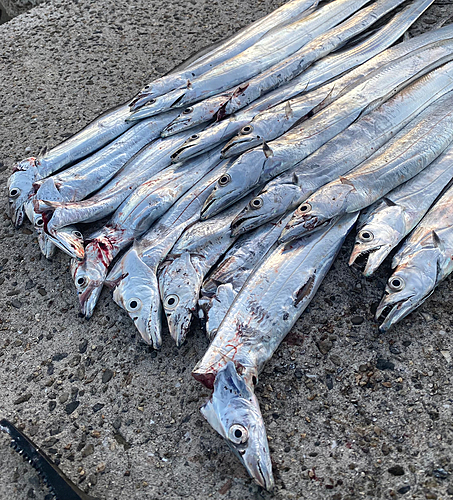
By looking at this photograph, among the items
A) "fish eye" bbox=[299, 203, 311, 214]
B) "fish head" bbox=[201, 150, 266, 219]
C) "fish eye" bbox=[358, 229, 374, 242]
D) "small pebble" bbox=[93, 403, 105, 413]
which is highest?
"fish head" bbox=[201, 150, 266, 219]

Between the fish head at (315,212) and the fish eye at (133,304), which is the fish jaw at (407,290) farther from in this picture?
the fish eye at (133,304)

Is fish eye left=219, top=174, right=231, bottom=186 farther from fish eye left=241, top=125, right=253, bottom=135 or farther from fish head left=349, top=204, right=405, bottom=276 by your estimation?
fish head left=349, top=204, right=405, bottom=276

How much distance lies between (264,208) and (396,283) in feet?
2.89

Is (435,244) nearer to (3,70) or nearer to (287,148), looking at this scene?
(287,148)

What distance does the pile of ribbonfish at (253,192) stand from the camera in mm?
2799

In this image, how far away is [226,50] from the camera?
4.49m

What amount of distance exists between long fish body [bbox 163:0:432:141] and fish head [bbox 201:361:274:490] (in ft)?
5.78

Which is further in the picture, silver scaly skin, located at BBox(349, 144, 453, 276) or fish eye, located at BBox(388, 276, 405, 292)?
silver scaly skin, located at BBox(349, 144, 453, 276)

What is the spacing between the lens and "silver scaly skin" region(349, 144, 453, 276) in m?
2.91

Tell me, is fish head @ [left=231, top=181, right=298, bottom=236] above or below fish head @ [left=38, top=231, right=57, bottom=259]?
below

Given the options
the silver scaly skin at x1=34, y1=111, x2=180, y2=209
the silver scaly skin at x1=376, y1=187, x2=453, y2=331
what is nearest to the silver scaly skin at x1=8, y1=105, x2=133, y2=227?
the silver scaly skin at x1=34, y1=111, x2=180, y2=209

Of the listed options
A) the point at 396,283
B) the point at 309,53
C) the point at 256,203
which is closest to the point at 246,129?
the point at 256,203

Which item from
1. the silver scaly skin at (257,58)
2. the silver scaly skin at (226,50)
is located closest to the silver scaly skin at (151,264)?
the silver scaly skin at (257,58)

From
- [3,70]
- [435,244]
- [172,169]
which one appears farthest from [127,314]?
[3,70]
